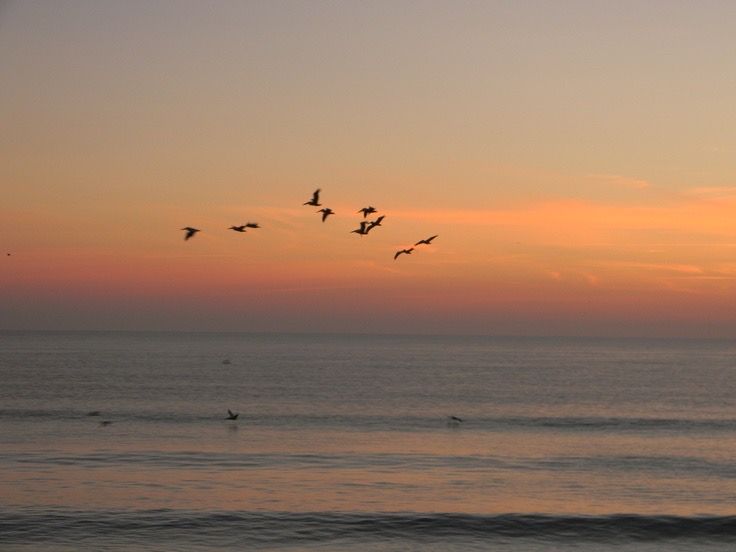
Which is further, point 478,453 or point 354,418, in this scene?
point 354,418

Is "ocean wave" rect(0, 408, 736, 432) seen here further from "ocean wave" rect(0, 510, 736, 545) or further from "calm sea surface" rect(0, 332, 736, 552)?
"ocean wave" rect(0, 510, 736, 545)

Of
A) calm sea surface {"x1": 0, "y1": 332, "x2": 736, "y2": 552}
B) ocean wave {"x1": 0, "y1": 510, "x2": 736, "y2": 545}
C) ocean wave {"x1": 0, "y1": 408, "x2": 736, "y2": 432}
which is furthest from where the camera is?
ocean wave {"x1": 0, "y1": 408, "x2": 736, "y2": 432}

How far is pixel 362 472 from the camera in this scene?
50562mm

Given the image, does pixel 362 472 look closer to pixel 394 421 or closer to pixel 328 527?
pixel 328 527

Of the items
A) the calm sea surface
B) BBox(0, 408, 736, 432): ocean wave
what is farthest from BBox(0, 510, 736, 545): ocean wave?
BBox(0, 408, 736, 432): ocean wave

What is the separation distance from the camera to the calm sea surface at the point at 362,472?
1495 inches

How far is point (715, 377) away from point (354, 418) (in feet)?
302

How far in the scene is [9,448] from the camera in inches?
2239

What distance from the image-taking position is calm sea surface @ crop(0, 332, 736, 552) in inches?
1495

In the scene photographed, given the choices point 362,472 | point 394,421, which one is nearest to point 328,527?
point 362,472

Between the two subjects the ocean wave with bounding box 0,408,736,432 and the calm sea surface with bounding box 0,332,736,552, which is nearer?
the calm sea surface with bounding box 0,332,736,552

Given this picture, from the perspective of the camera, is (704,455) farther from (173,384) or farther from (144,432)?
(173,384)

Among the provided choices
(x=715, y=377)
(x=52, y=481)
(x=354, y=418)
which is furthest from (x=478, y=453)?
(x=715, y=377)

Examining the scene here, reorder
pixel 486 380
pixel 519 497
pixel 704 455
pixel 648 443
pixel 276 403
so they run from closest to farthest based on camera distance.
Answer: pixel 519 497 < pixel 704 455 < pixel 648 443 < pixel 276 403 < pixel 486 380
